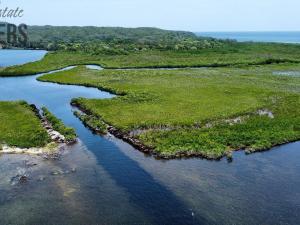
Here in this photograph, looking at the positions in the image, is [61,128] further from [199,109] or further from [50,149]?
[199,109]

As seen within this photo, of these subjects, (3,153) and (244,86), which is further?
(244,86)

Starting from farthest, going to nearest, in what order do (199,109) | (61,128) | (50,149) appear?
1. (199,109)
2. (61,128)
3. (50,149)

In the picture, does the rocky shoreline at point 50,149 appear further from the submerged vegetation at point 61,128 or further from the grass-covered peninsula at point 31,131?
the submerged vegetation at point 61,128

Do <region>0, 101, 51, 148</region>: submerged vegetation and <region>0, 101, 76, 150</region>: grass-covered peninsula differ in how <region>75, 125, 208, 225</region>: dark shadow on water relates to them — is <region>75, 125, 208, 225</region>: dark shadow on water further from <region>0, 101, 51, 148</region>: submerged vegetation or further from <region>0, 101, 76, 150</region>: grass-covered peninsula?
<region>0, 101, 51, 148</region>: submerged vegetation

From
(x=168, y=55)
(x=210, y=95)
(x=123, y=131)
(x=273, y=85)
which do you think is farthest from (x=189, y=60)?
(x=123, y=131)

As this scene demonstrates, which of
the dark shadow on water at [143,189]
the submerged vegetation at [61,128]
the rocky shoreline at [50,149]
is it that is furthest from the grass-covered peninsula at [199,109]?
the rocky shoreline at [50,149]

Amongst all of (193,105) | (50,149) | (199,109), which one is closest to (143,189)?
(50,149)

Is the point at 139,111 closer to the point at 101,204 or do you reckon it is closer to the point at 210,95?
the point at 210,95
